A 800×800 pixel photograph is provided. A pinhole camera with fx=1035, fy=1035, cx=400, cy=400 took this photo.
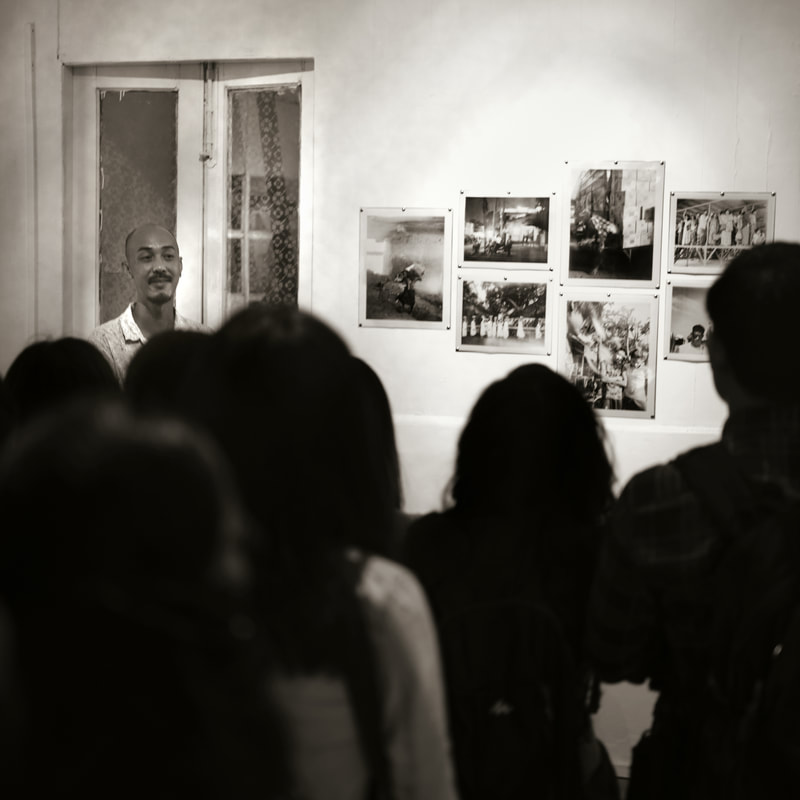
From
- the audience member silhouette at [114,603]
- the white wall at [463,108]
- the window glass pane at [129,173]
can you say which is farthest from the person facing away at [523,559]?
the window glass pane at [129,173]

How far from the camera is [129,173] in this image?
513cm

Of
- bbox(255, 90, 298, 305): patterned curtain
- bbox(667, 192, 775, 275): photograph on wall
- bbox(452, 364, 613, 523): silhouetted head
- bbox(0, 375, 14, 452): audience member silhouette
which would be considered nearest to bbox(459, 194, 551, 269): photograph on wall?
bbox(667, 192, 775, 275): photograph on wall

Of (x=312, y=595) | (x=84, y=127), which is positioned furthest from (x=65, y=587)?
(x=84, y=127)

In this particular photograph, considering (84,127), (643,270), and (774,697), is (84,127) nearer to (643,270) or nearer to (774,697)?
(643,270)

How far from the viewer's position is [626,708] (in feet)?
13.9

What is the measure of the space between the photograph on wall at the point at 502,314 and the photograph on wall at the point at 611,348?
0.33 ft

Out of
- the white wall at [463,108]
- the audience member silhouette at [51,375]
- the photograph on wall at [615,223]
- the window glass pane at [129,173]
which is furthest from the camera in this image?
the window glass pane at [129,173]

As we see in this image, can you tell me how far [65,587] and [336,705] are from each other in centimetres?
57

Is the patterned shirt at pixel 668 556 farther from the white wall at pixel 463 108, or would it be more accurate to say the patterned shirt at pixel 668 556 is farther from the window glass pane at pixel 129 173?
the window glass pane at pixel 129 173

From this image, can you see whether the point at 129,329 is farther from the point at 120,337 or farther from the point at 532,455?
the point at 532,455

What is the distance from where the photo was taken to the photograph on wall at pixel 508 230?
15.0 feet

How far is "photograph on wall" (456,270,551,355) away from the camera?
15.1ft

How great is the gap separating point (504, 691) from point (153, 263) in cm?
333

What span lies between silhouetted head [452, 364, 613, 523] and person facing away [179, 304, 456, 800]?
620 mm
